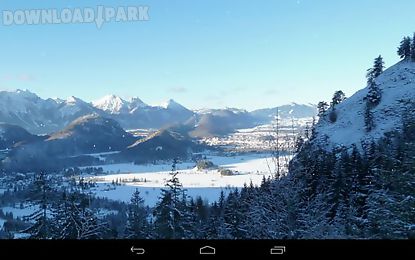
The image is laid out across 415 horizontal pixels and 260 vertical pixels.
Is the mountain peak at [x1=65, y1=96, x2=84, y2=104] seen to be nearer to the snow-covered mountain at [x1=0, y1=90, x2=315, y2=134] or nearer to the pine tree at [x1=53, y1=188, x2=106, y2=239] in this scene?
the snow-covered mountain at [x1=0, y1=90, x2=315, y2=134]

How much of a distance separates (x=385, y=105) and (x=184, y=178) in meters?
4.63

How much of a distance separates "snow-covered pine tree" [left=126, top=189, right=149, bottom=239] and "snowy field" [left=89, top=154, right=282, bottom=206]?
4.8 inches

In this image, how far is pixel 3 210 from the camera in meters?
3.60

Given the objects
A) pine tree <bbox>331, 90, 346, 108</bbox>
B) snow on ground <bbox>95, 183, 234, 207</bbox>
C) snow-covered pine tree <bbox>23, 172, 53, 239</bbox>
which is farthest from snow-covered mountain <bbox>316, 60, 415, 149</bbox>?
snow-covered pine tree <bbox>23, 172, 53, 239</bbox>

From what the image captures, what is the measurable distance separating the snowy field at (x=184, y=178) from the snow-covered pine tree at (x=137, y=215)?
0.12 m

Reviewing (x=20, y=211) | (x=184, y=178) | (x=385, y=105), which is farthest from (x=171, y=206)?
(x=385, y=105)

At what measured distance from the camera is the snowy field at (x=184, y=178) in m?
4.05

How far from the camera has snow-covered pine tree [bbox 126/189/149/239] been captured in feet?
12.3

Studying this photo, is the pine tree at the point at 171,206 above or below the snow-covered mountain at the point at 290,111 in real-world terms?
below

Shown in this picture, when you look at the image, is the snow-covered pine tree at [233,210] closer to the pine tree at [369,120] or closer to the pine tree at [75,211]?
the pine tree at [75,211]

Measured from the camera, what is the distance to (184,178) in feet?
12.7

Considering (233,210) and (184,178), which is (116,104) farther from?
(233,210)
